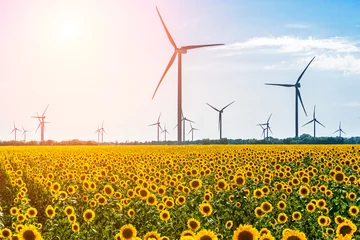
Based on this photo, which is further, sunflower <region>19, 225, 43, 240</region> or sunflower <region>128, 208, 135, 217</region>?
sunflower <region>128, 208, 135, 217</region>

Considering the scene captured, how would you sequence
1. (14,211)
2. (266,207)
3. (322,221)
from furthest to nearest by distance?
(14,211) → (266,207) → (322,221)

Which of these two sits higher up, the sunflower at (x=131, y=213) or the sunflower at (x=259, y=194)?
the sunflower at (x=259, y=194)

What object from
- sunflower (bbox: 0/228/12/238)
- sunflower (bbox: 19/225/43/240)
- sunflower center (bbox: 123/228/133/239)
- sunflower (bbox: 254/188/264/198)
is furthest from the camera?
sunflower (bbox: 254/188/264/198)

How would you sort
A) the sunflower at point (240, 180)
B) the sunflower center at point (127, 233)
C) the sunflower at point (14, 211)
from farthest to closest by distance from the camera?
the sunflower at point (240, 180) < the sunflower at point (14, 211) < the sunflower center at point (127, 233)

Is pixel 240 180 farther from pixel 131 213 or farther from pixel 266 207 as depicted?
pixel 131 213

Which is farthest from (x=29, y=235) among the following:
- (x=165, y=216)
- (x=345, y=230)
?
(x=345, y=230)

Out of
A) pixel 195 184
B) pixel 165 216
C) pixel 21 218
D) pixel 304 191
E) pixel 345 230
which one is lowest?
pixel 21 218

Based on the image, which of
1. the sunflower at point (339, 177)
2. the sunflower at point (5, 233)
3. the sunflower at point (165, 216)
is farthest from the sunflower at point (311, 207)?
the sunflower at point (5, 233)

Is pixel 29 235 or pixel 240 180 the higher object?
pixel 240 180

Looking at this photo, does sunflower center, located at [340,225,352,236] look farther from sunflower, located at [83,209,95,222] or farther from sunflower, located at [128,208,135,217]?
sunflower, located at [83,209,95,222]

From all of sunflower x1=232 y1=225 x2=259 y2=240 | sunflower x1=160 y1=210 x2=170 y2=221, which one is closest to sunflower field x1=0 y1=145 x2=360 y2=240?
sunflower x1=160 y1=210 x2=170 y2=221

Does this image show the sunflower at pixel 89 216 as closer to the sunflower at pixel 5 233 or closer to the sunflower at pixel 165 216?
the sunflower at pixel 165 216

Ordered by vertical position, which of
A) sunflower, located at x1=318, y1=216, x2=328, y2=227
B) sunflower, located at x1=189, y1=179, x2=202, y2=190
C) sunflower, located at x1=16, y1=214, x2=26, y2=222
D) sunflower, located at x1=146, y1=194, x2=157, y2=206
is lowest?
sunflower, located at x1=16, y1=214, x2=26, y2=222

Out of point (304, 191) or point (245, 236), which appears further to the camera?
point (304, 191)
